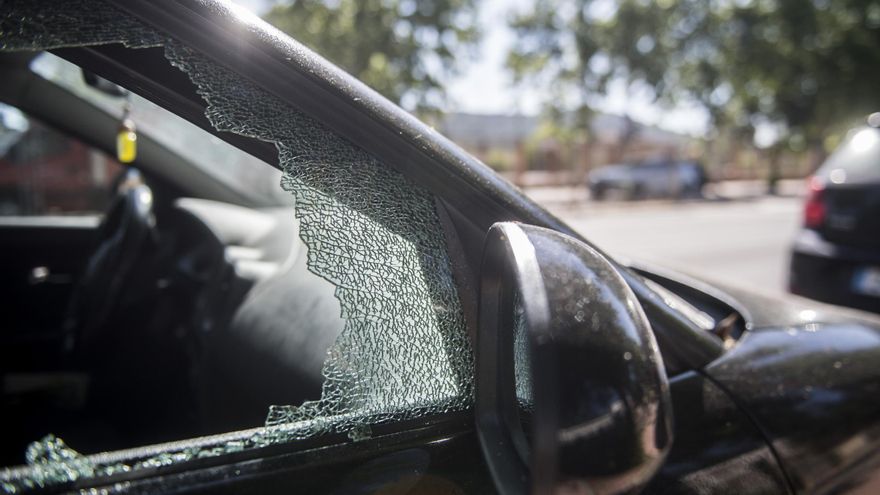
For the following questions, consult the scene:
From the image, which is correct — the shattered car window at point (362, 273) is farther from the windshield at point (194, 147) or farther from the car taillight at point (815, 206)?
the car taillight at point (815, 206)

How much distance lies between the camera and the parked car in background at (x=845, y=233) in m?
4.64

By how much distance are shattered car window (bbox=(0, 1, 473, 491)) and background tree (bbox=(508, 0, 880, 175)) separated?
2592 centimetres

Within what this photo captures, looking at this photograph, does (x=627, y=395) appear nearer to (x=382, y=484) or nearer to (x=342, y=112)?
(x=382, y=484)

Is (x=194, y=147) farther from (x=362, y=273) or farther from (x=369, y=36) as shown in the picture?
(x=369, y=36)

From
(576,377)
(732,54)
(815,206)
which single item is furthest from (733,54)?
(576,377)

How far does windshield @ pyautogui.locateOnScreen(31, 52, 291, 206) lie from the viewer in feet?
7.62

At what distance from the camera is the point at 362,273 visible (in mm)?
1099

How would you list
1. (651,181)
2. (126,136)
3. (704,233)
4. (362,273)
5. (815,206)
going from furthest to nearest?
(651,181)
(704,233)
(815,206)
(126,136)
(362,273)

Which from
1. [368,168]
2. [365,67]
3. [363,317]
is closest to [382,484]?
[363,317]

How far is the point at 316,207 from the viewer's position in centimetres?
108

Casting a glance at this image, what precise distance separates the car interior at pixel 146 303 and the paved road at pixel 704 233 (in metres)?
1.54

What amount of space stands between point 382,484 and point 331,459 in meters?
0.09

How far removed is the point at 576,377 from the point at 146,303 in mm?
2019

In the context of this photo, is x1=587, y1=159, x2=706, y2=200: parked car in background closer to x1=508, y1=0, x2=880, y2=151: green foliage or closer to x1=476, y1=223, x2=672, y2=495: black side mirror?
x1=508, y1=0, x2=880, y2=151: green foliage
